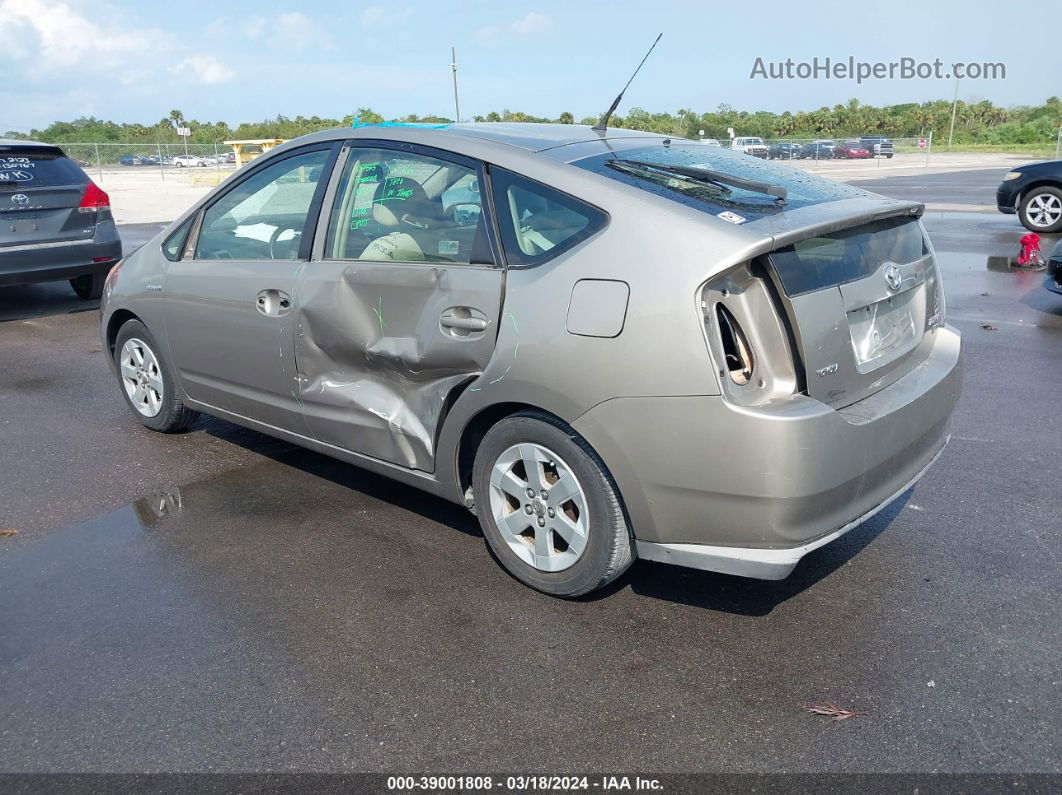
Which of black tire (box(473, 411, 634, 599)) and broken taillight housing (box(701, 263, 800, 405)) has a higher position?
broken taillight housing (box(701, 263, 800, 405))

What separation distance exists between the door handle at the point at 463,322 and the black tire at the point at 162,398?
2.26m

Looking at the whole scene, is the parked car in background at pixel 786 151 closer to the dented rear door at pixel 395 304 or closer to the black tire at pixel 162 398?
the black tire at pixel 162 398

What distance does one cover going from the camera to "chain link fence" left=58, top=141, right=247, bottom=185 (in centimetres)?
3844

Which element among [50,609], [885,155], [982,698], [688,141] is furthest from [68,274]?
[885,155]

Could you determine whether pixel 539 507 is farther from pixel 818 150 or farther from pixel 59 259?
pixel 818 150

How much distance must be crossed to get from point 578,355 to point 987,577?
184cm

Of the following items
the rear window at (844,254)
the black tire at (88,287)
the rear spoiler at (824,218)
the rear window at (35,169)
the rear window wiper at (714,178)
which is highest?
the rear window at (35,169)

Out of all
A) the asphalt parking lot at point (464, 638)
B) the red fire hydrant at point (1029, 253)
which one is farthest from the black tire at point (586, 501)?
the red fire hydrant at point (1029, 253)

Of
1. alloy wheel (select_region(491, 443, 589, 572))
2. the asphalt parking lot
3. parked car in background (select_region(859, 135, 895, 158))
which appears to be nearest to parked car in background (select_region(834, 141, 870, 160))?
parked car in background (select_region(859, 135, 895, 158))

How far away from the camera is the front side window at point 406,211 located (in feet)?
11.6

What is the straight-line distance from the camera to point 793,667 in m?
2.97

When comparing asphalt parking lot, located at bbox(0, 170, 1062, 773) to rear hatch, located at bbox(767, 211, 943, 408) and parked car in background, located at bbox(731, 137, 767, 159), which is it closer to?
rear hatch, located at bbox(767, 211, 943, 408)

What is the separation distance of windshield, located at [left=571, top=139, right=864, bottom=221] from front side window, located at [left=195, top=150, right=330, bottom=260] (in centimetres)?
143

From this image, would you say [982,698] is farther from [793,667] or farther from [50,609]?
[50,609]
